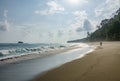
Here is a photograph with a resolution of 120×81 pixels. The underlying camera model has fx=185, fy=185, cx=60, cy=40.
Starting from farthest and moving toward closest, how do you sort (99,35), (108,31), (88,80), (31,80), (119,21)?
(99,35) → (108,31) → (119,21) → (31,80) → (88,80)

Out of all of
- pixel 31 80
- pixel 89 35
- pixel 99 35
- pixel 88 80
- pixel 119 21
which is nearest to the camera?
pixel 88 80

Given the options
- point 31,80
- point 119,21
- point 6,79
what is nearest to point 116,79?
point 31,80

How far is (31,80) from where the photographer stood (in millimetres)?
9227

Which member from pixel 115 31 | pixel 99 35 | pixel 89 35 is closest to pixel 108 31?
pixel 115 31

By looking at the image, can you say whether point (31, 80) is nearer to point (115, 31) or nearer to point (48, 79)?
point (48, 79)

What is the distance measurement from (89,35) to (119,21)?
69662mm

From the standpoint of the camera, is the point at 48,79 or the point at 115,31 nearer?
the point at 48,79

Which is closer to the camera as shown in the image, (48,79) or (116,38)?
(48,79)

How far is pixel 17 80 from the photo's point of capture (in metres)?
9.28

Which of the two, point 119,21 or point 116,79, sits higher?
point 119,21

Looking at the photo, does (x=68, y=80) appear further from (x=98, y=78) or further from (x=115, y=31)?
(x=115, y=31)

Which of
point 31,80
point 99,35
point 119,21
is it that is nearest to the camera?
point 31,80

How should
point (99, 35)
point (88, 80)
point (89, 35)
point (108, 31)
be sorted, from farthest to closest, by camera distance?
1. point (89, 35)
2. point (99, 35)
3. point (108, 31)
4. point (88, 80)

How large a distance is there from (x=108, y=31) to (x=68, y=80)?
318 ft
